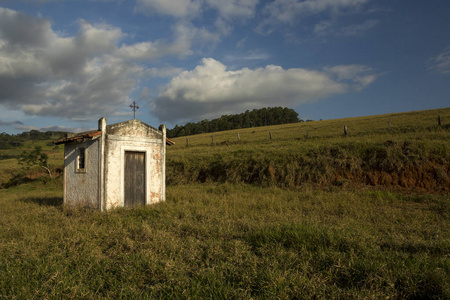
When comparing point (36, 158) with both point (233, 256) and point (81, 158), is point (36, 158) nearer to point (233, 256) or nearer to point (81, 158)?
point (81, 158)

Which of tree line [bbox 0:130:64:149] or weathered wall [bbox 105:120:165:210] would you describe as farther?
tree line [bbox 0:130:64:149]

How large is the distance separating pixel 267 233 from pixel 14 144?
103 meters

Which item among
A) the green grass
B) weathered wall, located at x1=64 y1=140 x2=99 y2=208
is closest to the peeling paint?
weathered wall, located at x1=64 y1=140 x2=99 y2=208

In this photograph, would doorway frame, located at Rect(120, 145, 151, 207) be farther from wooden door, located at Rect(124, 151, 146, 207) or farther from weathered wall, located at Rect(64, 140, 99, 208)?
weathered wall, located at Rect(64, 140, 99, 208)

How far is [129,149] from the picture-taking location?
10.5 meters

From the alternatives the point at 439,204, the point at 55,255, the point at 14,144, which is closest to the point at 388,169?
the point at 439,204

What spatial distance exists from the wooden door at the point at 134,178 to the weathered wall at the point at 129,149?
0.67ft

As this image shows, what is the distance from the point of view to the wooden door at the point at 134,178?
10461mm

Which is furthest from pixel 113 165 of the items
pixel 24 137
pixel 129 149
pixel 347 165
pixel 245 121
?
pixel 24 137

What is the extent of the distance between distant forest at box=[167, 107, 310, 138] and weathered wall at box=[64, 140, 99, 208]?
263 ft

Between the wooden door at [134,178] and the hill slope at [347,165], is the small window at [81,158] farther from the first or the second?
the hill slope at [347,165]

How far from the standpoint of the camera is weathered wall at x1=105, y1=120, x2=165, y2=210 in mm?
9961

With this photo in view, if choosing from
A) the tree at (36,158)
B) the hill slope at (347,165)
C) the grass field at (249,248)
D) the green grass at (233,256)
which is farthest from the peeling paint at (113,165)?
the tree at (36,158)

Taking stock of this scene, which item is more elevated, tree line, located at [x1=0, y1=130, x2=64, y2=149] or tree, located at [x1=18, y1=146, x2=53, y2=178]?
tree line, located at [x1=0, y1=130, x2=64, y2=149]
